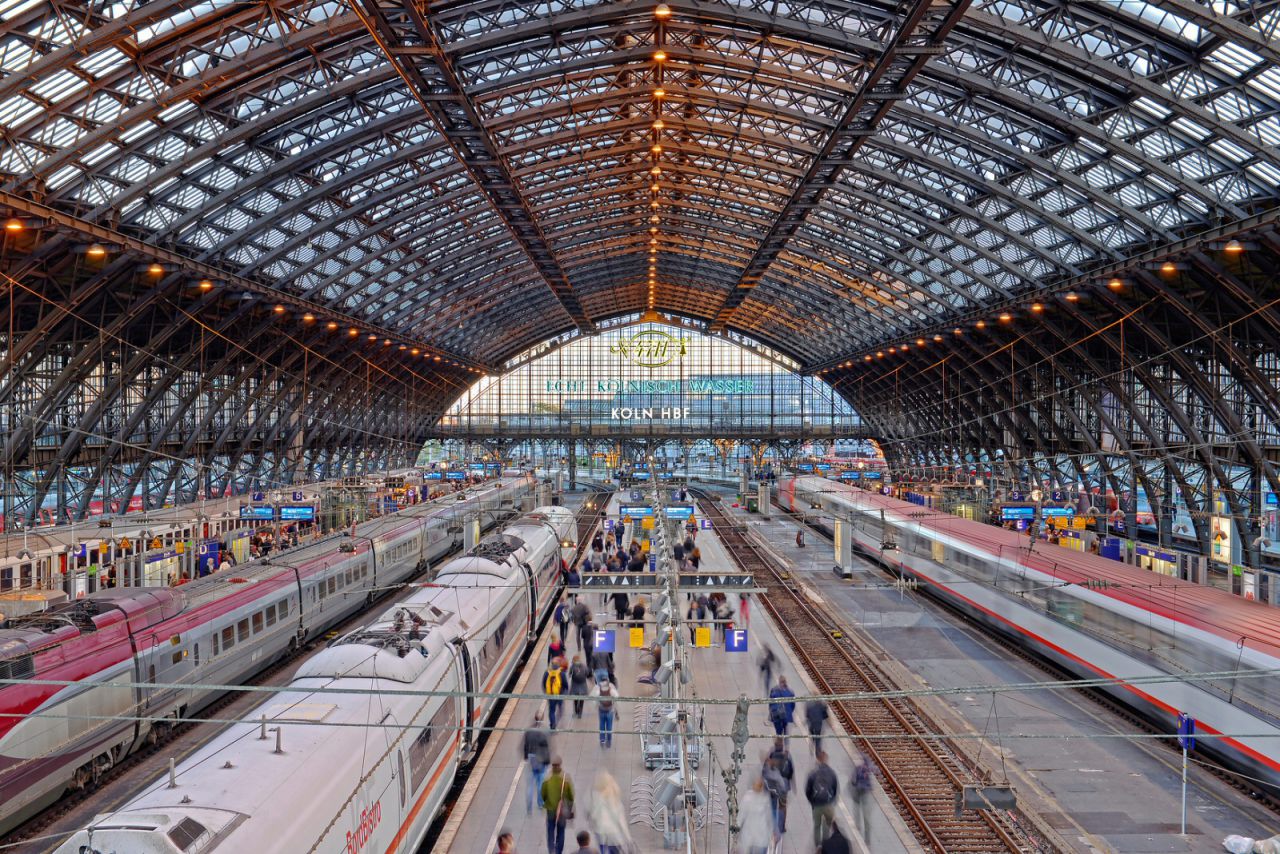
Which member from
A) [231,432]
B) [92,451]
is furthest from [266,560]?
[231,432]

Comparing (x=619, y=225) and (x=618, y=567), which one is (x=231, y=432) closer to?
(x=619, y=225)

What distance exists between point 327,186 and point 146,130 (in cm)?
618

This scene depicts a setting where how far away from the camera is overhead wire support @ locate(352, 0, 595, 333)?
1905cm

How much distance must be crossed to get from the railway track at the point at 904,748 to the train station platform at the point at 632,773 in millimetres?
577

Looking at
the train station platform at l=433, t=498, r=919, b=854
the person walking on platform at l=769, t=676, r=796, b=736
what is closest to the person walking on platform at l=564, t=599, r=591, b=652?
the train station platform at l=433, t=498, r=919, b=854

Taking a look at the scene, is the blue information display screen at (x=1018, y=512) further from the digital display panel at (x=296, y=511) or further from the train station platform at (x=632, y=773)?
the digital display panel at (x=296, y=511)

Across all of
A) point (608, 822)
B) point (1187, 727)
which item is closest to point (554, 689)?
point (608, 822)

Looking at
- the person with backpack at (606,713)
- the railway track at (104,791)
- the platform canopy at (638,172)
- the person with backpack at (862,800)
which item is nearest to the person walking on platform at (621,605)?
the person with backpack at (606,713)

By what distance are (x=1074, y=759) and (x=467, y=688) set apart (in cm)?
1028

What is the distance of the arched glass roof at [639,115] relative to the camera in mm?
20078

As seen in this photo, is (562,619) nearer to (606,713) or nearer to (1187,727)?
(606,713)

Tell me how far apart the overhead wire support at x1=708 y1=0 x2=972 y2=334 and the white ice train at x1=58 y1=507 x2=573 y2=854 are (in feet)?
50.2

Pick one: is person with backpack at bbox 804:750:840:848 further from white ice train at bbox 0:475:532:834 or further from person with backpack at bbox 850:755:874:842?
white ice train at bbox 0:475:532:834

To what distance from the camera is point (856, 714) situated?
17750 millimetres
